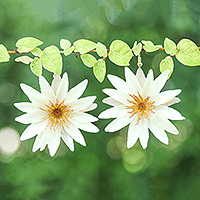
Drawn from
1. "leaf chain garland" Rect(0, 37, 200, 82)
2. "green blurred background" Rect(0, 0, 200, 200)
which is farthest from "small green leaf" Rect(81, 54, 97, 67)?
"green blurred background" Rect(0, 0, 200, 200)

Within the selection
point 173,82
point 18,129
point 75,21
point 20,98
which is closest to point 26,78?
point 20,98

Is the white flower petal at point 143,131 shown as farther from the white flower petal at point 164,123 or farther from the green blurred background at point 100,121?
the green blurred background at point 100,121

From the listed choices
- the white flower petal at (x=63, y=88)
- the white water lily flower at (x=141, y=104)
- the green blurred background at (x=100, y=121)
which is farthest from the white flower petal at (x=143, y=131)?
the green blurred background at (x=100, y=121)

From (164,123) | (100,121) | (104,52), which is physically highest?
(100,121)

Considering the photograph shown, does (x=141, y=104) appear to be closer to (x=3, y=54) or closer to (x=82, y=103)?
(x=82, y=103)

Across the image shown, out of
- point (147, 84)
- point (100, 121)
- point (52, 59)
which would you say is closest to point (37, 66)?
point (52, 59)

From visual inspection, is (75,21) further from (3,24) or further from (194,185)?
(194,185)
